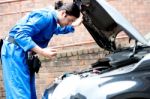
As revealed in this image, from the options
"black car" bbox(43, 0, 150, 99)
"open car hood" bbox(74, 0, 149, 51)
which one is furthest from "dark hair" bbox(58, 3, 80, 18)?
"black car" bbox(43, 0, 150, 99)

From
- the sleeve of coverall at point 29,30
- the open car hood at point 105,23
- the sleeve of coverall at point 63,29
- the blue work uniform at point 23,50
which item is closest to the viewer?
the open car hood at point 105,23

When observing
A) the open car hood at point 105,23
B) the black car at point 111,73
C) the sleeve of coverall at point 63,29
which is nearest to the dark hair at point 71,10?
the open car hood at point 105,23

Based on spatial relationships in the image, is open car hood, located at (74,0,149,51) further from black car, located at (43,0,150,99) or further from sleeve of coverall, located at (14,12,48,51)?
sleeve of coverall, located at (14,12,48,51)

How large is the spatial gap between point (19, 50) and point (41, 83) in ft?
11.7

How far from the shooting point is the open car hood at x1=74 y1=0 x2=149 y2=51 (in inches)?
226

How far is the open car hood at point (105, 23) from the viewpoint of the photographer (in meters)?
5.75

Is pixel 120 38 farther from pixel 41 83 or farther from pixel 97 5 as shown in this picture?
pixel 97 5

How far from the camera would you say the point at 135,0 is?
11594 mm

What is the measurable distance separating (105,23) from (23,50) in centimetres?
112

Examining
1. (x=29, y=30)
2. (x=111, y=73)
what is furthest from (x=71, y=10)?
(x=111, y=73)

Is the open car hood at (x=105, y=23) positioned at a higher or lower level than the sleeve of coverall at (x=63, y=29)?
higher

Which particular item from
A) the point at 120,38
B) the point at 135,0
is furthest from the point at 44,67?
the point at 135,0

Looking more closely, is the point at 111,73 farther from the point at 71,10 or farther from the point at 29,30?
the point at 29,30

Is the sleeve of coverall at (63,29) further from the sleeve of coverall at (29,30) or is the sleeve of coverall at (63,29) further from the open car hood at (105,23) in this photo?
the open car hood at (105,23)
